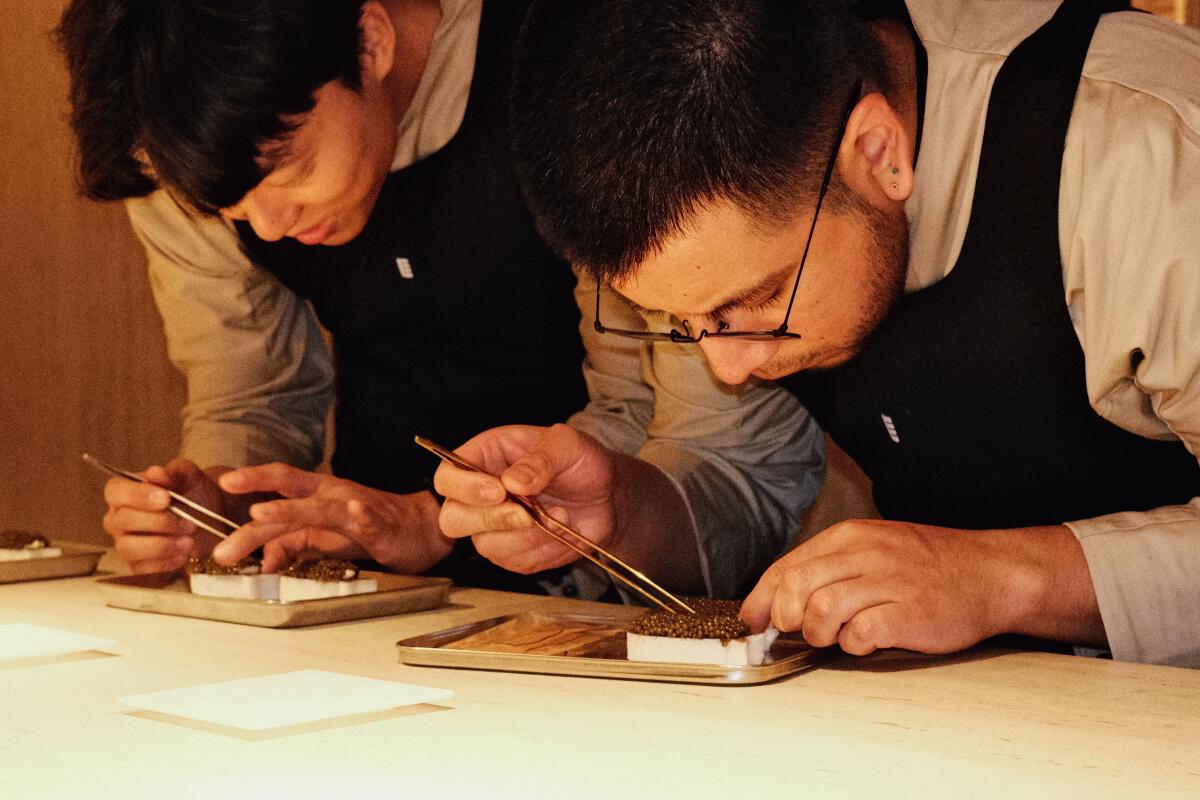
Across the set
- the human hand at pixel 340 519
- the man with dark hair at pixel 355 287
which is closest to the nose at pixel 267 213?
the man with dark hair at pixel 355 287

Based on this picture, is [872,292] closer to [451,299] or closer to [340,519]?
[340,519]

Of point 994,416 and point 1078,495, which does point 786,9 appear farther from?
point 1078,495

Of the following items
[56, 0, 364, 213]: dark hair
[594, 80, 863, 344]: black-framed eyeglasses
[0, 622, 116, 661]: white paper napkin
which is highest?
[56, 0, 364, 213]: dark hair

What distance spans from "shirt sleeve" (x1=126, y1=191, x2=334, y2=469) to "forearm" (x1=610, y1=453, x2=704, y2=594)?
32.3 inches

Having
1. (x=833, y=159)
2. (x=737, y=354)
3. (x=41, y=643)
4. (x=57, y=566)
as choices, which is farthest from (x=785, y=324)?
(x=57, y=566)

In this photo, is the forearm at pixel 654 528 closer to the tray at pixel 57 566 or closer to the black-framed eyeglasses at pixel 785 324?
the black-framed eyeglasses at pixel 785 324

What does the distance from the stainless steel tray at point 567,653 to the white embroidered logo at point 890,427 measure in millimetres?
383

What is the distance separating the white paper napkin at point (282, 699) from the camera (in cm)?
98

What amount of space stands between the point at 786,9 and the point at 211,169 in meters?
0.71

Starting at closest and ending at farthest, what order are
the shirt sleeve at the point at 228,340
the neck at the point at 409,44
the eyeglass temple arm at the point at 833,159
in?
the eyeglass temple arm at the point at 833,159 < the neck at the point at 409,44 < the shirt sleeve at the point at 228,340

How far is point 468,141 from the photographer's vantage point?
2025mm

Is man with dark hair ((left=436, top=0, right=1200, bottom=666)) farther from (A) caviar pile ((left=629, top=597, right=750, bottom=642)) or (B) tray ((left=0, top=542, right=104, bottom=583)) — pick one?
(B) tray ((left=0, top=542, right=104, bottom=583))

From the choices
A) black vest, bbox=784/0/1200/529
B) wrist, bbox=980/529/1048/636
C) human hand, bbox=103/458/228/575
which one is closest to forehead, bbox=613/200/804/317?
black vest, bbox=784/0/1200/529

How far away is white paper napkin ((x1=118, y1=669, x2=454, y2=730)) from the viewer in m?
0.98
